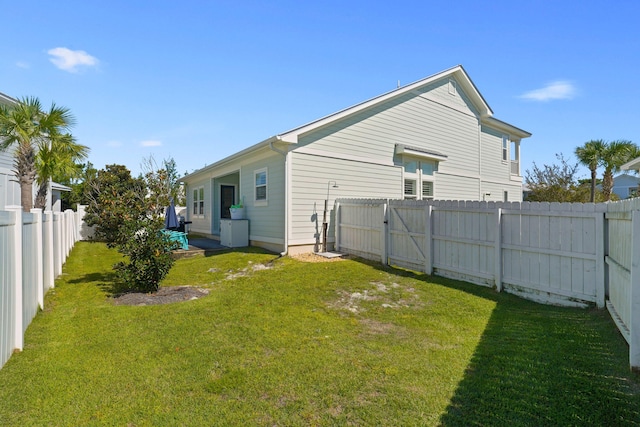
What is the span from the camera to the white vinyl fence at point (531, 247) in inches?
145

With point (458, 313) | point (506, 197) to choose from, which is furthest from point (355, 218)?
point (506, 197)

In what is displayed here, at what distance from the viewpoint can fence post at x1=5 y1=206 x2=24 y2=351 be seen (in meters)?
3.59

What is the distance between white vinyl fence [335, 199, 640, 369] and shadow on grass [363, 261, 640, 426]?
0.91 feet

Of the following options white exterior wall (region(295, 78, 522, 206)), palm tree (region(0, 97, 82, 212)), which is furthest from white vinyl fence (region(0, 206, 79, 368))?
white exterior wall (region(295, 78, 522, 206))

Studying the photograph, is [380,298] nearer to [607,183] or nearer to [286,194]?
[286,194]

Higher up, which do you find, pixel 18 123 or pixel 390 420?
pixel 18 123

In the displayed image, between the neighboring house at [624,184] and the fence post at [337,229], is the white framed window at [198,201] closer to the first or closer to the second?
the fence post at [337,229]

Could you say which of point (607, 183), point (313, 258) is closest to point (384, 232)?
point (313, 258)

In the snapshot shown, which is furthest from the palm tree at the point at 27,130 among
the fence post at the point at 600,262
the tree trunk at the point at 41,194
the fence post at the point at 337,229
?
the fence post at the point at 600,262

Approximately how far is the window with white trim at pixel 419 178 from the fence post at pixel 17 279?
1183 centimetres

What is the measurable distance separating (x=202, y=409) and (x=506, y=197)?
64.4ft

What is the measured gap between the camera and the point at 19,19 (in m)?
8.02

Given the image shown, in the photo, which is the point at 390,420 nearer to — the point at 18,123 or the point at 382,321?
the point at 382,321

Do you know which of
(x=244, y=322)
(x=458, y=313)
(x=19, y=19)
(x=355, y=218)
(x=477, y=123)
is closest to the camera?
(x=244, y=322)
